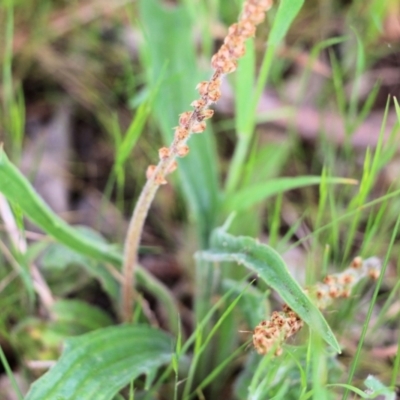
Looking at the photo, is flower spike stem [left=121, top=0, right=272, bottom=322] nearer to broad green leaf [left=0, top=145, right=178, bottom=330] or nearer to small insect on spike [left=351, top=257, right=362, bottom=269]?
broad green leaf [left=0, top=145, right=178, bottom=330]

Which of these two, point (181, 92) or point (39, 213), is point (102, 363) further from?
point (181, 92)

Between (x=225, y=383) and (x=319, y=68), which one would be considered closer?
(x=225, y=383)

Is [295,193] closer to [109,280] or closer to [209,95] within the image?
[109,280]

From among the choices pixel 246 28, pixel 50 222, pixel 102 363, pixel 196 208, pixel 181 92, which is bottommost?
pixel 102 363

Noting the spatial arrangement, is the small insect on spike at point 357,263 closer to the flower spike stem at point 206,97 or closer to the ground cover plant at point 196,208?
the ground cover plant at point 196,208

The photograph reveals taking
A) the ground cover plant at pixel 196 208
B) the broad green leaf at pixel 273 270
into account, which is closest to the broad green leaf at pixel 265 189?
the ground cover plant at pixel 196 208

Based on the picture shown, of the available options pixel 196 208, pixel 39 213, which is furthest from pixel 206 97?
pixel 196 208

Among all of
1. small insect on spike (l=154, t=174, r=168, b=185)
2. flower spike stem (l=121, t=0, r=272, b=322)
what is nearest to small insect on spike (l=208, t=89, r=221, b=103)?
flower spike stem (l=121, t=0, r=272, b=322)

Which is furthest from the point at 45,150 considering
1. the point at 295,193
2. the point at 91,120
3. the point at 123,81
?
the point at 295,193
